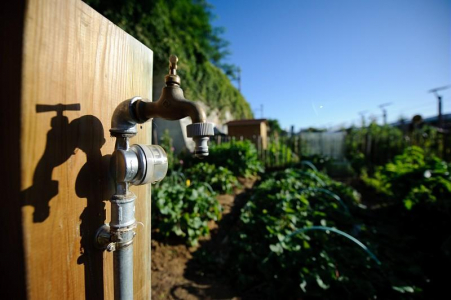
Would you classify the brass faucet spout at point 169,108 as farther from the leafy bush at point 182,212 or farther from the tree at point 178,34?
the tree at point 178,34

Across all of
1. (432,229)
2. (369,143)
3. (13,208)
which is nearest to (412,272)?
(432,229)

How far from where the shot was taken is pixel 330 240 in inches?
99.5

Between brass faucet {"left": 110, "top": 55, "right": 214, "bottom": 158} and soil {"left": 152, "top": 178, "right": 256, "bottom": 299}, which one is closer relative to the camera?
brass faucet {"left": 110, "top": 55, "right": 214, "bottom": 158}

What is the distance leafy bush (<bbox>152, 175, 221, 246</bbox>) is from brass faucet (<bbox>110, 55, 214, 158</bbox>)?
189cm

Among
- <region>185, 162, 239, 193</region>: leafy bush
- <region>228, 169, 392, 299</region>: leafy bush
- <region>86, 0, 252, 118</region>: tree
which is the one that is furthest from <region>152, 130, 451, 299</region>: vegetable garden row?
<region>86, 0, 252, 118</region>: tree

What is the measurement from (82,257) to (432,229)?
4.08 metres

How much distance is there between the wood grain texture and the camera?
42 cm

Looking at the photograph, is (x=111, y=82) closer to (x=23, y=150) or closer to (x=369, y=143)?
(x=23, y=150)

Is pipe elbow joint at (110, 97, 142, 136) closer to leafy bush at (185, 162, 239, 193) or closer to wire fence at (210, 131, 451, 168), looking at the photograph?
leafy bush at (185, 162, 239, 193)

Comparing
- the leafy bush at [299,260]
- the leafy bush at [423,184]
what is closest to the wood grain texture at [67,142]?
the leafy bush at [299,260]

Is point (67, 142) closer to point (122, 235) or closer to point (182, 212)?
point (122, 235)

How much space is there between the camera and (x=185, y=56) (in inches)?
292

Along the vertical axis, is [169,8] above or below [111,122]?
above

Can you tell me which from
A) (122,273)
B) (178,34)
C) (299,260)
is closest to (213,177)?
(299,260)
